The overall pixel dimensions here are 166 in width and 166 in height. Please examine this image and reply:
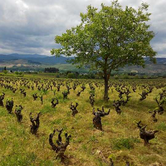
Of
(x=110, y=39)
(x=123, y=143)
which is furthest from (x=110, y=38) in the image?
(x=123, y=143)

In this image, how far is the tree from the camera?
23500 mm

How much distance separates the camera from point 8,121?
16.5 m

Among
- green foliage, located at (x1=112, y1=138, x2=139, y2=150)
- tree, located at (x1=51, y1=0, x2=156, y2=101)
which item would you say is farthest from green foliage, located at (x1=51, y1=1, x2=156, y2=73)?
green foliage, located at (x1=112, y1=138, x2=139, y2=150)

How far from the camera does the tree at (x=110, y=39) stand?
23500mm

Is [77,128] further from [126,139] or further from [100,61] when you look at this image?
[100,61]

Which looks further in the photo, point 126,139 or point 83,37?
point 83,37

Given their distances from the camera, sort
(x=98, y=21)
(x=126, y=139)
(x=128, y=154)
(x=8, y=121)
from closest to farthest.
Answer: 1. (x=128, y=154)
2. (x=126, y=139)
3. (x=8, y=121)
4. (x=98, y=21)

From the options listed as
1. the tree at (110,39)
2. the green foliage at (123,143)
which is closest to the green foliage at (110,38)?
the tree at (110,39)

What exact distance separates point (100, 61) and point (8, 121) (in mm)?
17332

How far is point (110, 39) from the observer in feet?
79.7

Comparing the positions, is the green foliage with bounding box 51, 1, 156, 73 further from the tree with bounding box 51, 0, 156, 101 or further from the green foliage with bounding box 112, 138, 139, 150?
the green foliage with bounding box 112, 138, 139, 150

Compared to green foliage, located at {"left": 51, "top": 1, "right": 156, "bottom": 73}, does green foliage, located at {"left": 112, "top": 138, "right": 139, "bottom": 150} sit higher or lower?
lower

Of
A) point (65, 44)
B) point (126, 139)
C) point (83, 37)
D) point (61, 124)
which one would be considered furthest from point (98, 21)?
point (126, 139)

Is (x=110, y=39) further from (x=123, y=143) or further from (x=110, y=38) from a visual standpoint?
(x=123, y=143)
